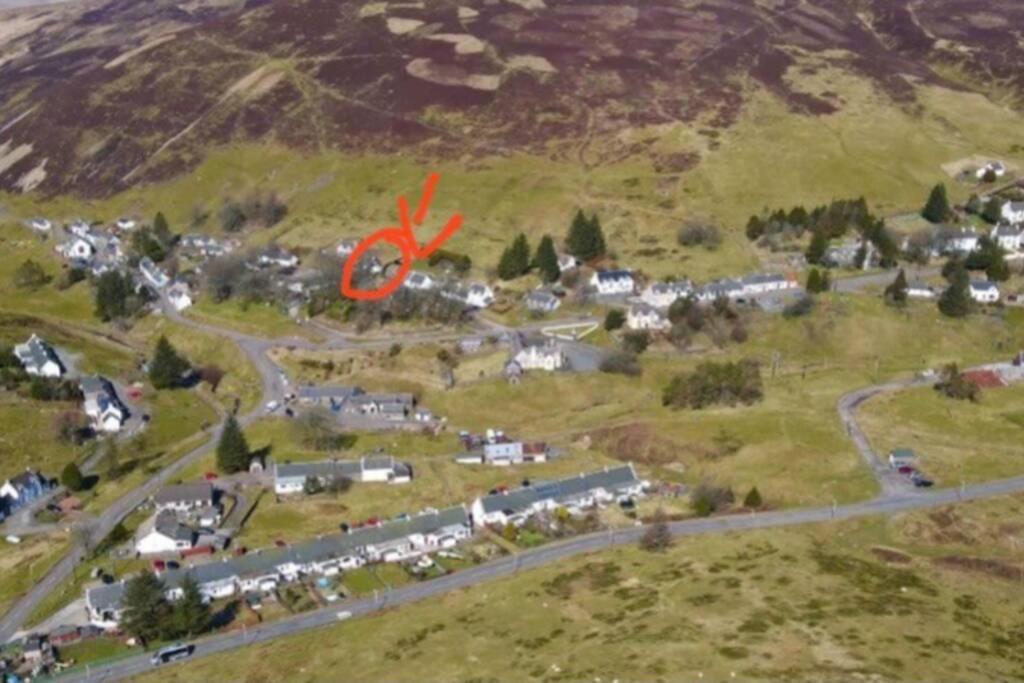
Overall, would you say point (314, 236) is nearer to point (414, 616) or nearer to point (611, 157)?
point (611, 157)

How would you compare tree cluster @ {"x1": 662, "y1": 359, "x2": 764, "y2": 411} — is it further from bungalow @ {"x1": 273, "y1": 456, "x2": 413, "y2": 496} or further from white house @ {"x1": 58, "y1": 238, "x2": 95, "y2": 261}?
white house @ {"x1": 58, "y1": 238, "x2": 95, "y2": 261}

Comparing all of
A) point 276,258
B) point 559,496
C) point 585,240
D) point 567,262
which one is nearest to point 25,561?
point 559,496

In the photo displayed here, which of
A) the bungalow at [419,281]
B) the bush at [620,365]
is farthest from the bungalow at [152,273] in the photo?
the bush at [620,365]

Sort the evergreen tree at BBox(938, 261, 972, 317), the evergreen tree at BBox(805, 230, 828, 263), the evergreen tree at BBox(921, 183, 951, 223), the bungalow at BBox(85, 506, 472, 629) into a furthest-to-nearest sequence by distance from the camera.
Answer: the evergreen tree at BBox(921, 183, 951, 223)
the evergreen tree at BBox(805, 230, 828, 263)
the evergreen tree at BBox(938, 261, 972, 317)
the bungalow at BBox(85, 506, 472, 629)

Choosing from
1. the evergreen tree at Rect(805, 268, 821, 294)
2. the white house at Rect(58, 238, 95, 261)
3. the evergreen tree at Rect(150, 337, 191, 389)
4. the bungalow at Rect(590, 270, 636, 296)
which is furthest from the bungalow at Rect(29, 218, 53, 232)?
the evergreen tree at Rect(805, 268, 821, 294)

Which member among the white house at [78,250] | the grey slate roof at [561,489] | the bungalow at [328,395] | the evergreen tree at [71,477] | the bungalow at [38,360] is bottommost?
the white house at [78,250]

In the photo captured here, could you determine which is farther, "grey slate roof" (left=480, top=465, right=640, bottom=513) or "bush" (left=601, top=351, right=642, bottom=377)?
"bush" (left=601, top=351, right=642, bottom=377)

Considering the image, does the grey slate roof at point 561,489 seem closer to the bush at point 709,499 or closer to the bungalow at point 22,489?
the bush at point 709,499
